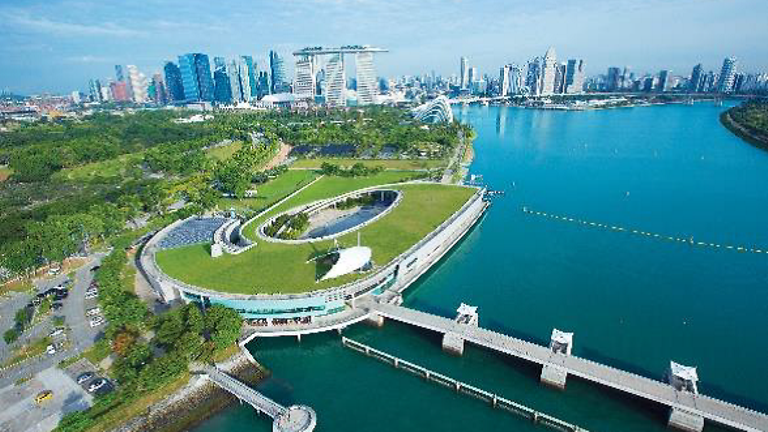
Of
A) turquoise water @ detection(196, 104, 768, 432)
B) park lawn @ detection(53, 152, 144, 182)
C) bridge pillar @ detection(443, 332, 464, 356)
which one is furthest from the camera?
park lawn @ detection(53, 152, 144, 182)

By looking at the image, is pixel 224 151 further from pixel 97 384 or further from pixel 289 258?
pixel 97 384

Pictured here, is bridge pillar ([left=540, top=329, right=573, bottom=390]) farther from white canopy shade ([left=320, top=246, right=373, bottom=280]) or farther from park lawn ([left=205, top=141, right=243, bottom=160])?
park lawn ([left=205, top=141, right=243, bottom=160])

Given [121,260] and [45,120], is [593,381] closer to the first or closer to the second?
[121,260]

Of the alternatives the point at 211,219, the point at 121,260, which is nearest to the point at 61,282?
the point at 121,260

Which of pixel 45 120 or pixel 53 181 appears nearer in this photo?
pixel 53 181

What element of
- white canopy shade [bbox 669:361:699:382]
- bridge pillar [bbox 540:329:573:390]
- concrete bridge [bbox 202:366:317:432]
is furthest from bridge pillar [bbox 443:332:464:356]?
white canopy shade [bbox 669:361:699:382]

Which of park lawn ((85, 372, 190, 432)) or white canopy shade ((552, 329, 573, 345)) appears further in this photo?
white canopy shade ((552, 329, 573, 345))

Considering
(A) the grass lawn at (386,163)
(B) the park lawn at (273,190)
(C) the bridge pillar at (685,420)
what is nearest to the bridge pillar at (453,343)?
(C) the bridge pillar at (685,420)
